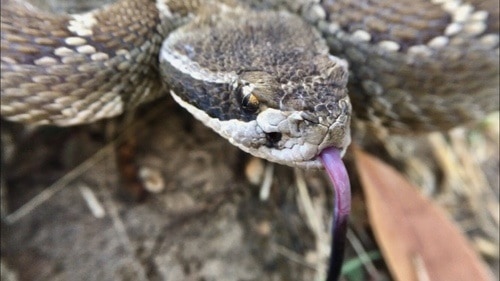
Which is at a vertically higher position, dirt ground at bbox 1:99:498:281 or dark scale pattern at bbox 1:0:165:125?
dark scale pattern at bbox 1:0:165:125

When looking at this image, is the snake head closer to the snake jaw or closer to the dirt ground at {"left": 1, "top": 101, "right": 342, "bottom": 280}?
the snake jaw

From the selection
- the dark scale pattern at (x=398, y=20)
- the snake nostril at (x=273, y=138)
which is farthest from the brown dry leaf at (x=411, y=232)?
the snake nostril at (x=273, y=138)

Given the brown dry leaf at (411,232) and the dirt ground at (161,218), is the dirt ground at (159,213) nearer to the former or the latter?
the dirt ground at (161,218)

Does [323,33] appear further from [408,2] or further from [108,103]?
[108,103]

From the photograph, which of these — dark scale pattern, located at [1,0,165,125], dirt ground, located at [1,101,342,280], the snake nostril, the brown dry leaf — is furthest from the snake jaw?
the brown dry leaf

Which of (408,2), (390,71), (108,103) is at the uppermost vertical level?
(408,2)

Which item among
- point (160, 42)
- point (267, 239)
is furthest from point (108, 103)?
point (267, 239)

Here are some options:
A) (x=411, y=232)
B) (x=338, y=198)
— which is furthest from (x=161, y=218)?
(x=411, y=232)
